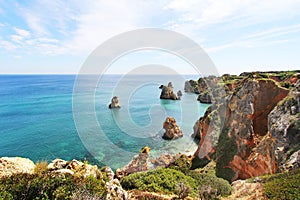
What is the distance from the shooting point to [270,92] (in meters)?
17.4

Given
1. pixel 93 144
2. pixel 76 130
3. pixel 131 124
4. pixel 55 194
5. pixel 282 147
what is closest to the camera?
pixel 55 194

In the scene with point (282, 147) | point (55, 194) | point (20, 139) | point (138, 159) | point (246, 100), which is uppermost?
point (246, 100)

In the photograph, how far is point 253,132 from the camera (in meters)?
17.0

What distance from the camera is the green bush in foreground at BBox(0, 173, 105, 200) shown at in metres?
6.38

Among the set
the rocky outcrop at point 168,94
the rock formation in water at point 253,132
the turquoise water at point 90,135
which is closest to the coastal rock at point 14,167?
the turquoise water at point 90,135

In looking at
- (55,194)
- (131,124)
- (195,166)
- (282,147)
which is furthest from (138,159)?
(131,124)

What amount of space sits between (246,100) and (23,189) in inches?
705

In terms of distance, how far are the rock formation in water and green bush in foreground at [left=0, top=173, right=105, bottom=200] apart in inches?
394

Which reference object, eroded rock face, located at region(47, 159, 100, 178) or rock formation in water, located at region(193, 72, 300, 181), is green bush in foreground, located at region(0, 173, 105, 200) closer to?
eroded rock face, located at region(47, 159, 100, 178)

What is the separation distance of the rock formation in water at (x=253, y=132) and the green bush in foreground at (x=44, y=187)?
1002 cm

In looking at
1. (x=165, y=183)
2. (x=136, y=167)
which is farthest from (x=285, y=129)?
(x=136, y=167)

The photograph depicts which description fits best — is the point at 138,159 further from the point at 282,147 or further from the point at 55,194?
the point at 55,194

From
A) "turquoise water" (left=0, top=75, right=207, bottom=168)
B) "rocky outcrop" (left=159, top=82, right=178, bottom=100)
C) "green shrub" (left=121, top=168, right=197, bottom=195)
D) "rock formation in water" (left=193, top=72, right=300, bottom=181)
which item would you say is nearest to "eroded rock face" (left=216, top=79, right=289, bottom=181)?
"rock formation in water" (left=193, top=72, right=300, bottom=181)

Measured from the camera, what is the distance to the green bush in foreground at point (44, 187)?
6379mm
